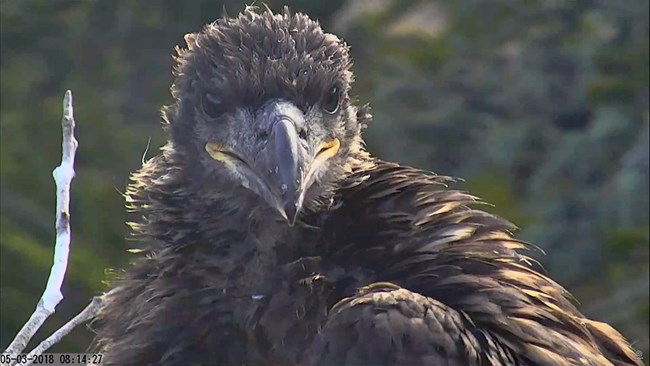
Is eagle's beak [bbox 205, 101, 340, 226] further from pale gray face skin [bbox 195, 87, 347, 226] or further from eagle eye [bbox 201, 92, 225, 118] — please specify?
eagle eye [bbox 201, 92, 225, 118]

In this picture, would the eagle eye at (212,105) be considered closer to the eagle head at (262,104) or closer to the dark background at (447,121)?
the eagle head at (262,104)

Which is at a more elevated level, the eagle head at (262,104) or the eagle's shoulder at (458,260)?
the eagle head at (262,104)

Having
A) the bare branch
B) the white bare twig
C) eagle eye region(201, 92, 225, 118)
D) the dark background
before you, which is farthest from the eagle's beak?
the dark background

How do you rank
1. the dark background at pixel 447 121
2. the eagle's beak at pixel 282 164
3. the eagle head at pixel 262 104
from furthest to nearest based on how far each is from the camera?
the dark background at pixel 447 121 → the eagle head at pixel 262 104 → the eagle's beak at pixel 282 164

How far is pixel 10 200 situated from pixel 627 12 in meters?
3.39

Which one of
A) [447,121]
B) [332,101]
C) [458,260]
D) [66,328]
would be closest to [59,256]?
[66,328]

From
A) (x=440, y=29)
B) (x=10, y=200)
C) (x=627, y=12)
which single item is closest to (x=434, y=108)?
(x=440, y=29)

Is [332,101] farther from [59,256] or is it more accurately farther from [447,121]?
[447,121]

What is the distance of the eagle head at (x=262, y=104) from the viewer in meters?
3.11

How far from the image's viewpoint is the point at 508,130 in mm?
6602

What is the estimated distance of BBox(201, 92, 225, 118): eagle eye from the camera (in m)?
3.28

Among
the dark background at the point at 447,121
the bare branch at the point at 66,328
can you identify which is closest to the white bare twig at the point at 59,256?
the bare branch at the point at 66,328

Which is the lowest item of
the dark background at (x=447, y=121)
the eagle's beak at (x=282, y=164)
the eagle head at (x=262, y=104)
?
the eagle's beak at (x=282, y=164)

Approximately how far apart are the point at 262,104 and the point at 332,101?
0.87ft
